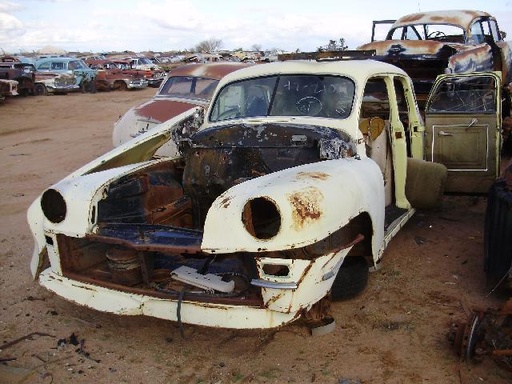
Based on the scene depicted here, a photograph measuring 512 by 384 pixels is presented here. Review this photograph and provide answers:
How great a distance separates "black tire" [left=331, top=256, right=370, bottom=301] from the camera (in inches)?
151

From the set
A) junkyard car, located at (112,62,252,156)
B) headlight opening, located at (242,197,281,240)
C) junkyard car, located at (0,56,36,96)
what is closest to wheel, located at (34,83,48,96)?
junkyard car, located at (0,56,36,96)

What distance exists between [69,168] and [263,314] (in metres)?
7.10

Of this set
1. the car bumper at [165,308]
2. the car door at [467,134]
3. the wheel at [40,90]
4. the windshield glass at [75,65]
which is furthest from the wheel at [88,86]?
the car bumper at [165,308]

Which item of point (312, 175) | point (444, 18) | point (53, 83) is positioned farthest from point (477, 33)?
point (53, 83)

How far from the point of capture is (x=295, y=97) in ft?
14.9

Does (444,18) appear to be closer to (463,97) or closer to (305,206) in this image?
(463,97)

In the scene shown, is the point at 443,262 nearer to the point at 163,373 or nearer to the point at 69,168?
the point at 163,373

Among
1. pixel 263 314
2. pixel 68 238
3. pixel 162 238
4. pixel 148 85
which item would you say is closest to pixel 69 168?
pixel 68 238

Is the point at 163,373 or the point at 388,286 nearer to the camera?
the point at 163,373

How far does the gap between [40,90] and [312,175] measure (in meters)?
20.6

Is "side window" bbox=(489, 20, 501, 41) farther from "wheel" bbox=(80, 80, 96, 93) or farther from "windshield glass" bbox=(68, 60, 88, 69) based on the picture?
"windshield glass" bbox=(68, 60, 88, 69)

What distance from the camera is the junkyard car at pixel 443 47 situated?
29.8ft

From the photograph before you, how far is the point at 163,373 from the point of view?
3.22 metres

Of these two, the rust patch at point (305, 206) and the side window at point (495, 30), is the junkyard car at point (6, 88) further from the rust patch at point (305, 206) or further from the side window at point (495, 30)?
the rust patch at point (305, 206)
